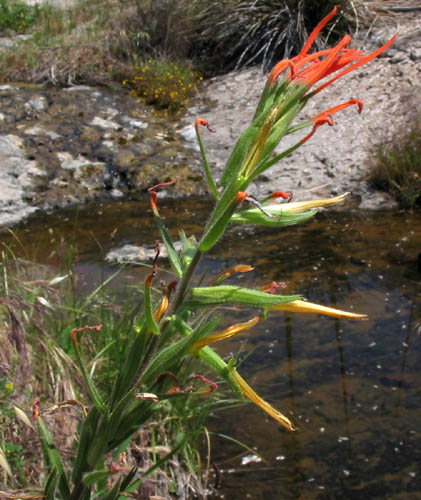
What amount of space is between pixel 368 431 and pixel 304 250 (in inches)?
86.3

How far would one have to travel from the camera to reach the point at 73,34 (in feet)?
31.6

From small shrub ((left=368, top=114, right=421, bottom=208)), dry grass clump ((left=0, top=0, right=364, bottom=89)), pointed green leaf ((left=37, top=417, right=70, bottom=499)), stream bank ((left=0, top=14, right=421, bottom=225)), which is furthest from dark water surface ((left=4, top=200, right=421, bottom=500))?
dry grass clump ((left=0, top=0, right=364, bottom=89))

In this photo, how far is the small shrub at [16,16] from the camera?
11625 mm

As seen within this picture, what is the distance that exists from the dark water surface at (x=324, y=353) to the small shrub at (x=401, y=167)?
0.23 metres

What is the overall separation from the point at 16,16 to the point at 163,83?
6.06m

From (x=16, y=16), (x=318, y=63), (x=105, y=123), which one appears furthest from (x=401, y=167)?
(x=16, y=16)

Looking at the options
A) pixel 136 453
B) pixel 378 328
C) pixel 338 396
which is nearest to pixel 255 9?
pixel 378 328

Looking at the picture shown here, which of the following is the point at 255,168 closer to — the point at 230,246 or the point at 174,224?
the point at 230,246

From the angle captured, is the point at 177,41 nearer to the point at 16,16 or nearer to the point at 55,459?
the point at 16,16

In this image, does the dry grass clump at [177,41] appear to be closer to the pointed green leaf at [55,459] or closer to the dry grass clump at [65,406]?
the dry grass clump at [65,406]

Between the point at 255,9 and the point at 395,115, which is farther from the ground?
the point at 255,9

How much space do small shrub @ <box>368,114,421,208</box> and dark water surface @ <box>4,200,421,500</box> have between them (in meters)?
0.23

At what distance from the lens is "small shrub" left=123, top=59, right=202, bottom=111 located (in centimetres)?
745

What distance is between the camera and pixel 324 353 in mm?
3262
